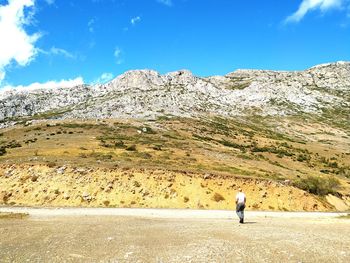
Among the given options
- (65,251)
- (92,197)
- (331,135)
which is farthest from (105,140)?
A: (331,135)

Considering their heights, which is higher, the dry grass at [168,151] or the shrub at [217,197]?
the dry grass at [168,151]

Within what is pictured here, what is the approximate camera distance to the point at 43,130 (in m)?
95.8

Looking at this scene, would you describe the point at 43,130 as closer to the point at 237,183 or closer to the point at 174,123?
the point at 174,123

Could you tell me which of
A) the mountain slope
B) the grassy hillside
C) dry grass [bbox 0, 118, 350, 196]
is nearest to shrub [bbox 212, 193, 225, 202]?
the mountain slope

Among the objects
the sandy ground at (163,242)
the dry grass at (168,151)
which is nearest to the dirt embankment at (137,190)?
the dry grass at (168,151)

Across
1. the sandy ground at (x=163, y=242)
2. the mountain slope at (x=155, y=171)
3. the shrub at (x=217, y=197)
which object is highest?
the mountain slope at (x=155, y=171)

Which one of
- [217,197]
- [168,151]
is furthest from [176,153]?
[217,197]

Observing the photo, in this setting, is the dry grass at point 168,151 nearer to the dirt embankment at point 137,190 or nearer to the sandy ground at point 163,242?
the dirt embankment at point 137,190

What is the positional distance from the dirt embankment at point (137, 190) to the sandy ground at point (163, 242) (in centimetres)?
1367

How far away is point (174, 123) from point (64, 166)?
76135mm

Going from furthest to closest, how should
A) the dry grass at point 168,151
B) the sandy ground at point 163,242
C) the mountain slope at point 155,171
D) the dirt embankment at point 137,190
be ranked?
the dry grass at point 168,151 < the mountain slope at point 155,171 < the dirt embankment at point 137,190 < the sandy ground at point 163,242

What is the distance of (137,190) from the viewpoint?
41.1 m

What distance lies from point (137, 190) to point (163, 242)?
913 inches

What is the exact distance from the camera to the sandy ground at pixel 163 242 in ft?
50.3
